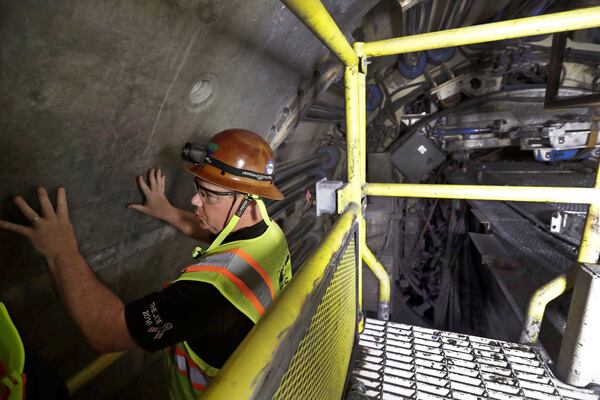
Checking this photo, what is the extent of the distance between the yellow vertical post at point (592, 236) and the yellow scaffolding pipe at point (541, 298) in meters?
0.09

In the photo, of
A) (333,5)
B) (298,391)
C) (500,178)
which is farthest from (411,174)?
(298,391)

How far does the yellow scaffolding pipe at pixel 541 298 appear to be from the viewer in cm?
145

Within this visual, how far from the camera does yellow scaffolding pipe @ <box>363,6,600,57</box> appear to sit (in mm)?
1106

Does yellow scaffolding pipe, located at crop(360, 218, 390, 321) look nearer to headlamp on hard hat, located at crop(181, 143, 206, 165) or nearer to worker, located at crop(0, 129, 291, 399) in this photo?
worker, located at crop(0, 129, 291, 399)

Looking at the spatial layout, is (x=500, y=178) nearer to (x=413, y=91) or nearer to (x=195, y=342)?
(x=413, y=91)

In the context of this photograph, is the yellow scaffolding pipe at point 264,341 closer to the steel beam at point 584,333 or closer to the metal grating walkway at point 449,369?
the metal grating walkway at point 449,369

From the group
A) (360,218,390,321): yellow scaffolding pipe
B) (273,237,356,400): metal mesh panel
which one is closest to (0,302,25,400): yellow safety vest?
(273,237,356,400): metal mesh panel

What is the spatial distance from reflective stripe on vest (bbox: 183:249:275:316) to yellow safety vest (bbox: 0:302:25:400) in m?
0.50

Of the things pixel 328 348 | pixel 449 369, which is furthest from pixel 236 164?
pixel 449 369

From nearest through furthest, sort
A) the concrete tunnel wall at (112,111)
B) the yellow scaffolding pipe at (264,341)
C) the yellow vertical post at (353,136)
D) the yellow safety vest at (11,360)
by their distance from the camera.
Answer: the yellow scaffolding pipe at (264,341)
the yellow safety vest at (11,360)
the concrete tunnel wall at (112,111)
the yellow vertical post at (353,136)

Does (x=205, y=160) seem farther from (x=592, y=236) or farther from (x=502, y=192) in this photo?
(x=592, y=236)

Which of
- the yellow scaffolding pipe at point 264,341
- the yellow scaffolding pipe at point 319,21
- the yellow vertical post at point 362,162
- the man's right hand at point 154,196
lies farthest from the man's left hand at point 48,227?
the yellow vertical post at point 362,162

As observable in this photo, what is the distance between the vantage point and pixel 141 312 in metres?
1.00

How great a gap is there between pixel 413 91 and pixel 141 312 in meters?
4.70
